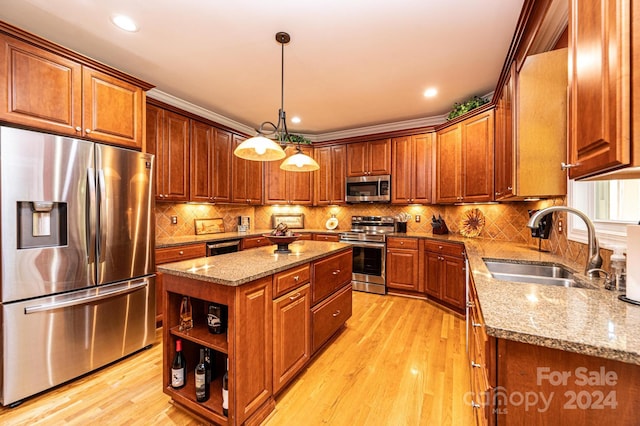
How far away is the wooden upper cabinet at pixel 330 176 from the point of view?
4.57 metres

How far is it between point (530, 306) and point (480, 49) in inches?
93.7

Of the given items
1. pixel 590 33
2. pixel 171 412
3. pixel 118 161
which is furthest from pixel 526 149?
pixel 118 161

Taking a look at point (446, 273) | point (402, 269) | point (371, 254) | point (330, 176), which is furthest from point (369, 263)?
point (330, 176)

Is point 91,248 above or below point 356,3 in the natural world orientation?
below

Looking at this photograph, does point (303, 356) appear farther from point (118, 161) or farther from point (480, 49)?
point (480, 49)

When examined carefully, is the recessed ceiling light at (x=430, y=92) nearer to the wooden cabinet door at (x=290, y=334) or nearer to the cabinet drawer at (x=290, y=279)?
the cabinet drawer at (x=290, y=279)

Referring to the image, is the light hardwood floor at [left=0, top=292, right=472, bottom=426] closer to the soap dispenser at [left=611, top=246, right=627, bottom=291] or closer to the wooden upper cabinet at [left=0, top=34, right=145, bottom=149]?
the soap dispenser at [left=611, top=246, right=627, bottom=291]

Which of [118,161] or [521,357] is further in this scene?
[118,161]

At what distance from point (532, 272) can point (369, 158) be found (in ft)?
9.40

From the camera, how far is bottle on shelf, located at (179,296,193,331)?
66.0 inches

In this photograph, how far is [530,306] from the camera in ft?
3.30

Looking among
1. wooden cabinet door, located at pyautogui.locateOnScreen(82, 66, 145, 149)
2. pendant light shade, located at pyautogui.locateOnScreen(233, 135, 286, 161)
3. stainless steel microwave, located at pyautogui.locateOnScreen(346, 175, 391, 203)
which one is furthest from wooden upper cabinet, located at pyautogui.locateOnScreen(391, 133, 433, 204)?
wooden cabinet door, located at pyautogui.locateOnScreen(82, 66, 145, 149)

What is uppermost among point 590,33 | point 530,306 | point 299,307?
point 590,33

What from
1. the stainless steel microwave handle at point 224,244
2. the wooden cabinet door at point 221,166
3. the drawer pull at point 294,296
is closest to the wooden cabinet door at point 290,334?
the drawer pull at point 294,296
